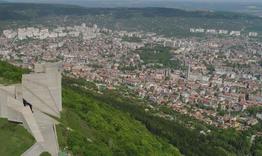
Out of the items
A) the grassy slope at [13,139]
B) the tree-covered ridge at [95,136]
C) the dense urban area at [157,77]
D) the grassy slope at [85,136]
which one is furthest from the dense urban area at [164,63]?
the grassy slope at [13,139]

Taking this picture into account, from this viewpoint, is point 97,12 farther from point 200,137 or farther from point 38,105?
point 38,105

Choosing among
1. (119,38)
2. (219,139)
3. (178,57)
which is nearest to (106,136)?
(219,139)

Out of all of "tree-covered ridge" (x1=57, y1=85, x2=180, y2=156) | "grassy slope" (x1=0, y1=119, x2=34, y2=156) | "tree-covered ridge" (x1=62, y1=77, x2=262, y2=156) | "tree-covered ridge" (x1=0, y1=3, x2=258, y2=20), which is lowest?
"tree-covered ridge" (x1=62, y1=77, x2=262, y2=156)

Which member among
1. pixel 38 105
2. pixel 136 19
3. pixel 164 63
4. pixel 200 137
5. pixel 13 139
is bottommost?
pixel 164 63

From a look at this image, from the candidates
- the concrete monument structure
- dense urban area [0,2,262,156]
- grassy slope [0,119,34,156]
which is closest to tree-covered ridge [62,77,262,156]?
dense urban area [0,2,262,156]

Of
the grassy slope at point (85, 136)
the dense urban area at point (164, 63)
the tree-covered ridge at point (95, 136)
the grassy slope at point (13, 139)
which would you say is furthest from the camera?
the dense urban area at point (164, 63)

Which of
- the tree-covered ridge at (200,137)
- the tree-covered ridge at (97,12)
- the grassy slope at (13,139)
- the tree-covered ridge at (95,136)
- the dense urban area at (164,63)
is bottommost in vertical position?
the dense urban area at (164,63)

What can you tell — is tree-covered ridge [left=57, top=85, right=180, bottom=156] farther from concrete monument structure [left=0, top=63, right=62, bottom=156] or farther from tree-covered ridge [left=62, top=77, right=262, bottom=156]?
tree-covered ridge [left=62, top=77, right=262, bottom=156]

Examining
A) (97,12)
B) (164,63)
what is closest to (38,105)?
(164,63)

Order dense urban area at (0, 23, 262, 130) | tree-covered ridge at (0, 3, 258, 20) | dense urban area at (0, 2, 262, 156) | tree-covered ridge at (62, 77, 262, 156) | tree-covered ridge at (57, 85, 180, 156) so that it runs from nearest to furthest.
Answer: tree-covered ridge at (57, 85, 180, 156)
dense urban area at (0, 2, 262, 156)
tree-covered ridge at (62, 77, 262, 156)
dense urban area at (0, 23, 262, 130)
tree-covered ridge at (0, 3, 258, 20)

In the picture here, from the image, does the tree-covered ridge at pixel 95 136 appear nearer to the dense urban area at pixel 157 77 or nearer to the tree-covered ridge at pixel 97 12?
the dense urban area at pixel 157 77
